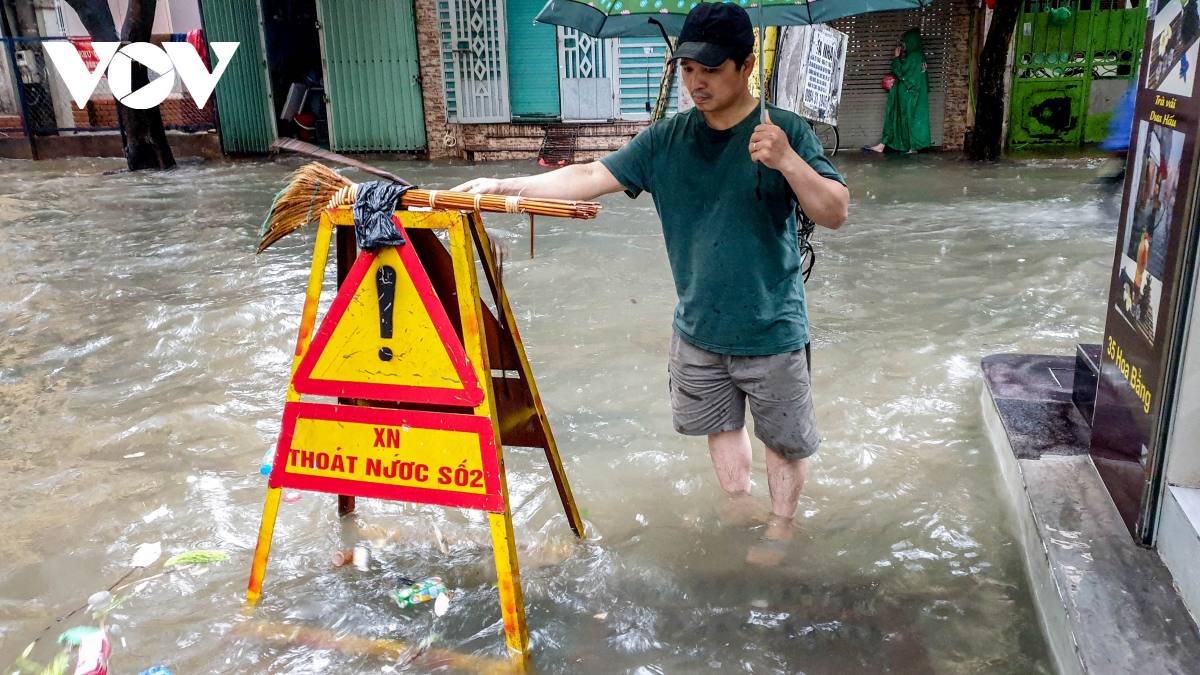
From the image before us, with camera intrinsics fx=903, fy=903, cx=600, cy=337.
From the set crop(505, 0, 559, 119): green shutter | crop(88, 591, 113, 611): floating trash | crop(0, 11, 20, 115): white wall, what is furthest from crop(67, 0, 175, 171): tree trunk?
crop(88, 591, 113, 611): floating trash

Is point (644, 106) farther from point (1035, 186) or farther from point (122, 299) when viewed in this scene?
point (122, 299)

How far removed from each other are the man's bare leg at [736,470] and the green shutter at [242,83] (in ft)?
47.9

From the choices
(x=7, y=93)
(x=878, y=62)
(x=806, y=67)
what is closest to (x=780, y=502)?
(x=806, y=67)

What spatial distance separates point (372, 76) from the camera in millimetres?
15742

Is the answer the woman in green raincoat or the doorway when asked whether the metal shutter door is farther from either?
the doorway

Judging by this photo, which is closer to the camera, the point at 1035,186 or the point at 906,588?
the point at 906,588

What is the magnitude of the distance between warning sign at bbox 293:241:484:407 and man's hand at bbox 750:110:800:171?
104 centimetres

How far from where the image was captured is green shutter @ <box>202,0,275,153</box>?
15.9m

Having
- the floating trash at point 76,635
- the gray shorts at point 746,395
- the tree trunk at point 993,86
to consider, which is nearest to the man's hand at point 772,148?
the gray shorts at point 746,395

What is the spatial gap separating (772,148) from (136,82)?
14849 millimetres

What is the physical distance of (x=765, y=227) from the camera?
2865 millimetres

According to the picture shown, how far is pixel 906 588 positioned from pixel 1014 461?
0.80 metres

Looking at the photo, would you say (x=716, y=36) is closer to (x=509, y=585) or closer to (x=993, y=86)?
(x=509, y=585)

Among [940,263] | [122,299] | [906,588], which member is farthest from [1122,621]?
[122,299]
